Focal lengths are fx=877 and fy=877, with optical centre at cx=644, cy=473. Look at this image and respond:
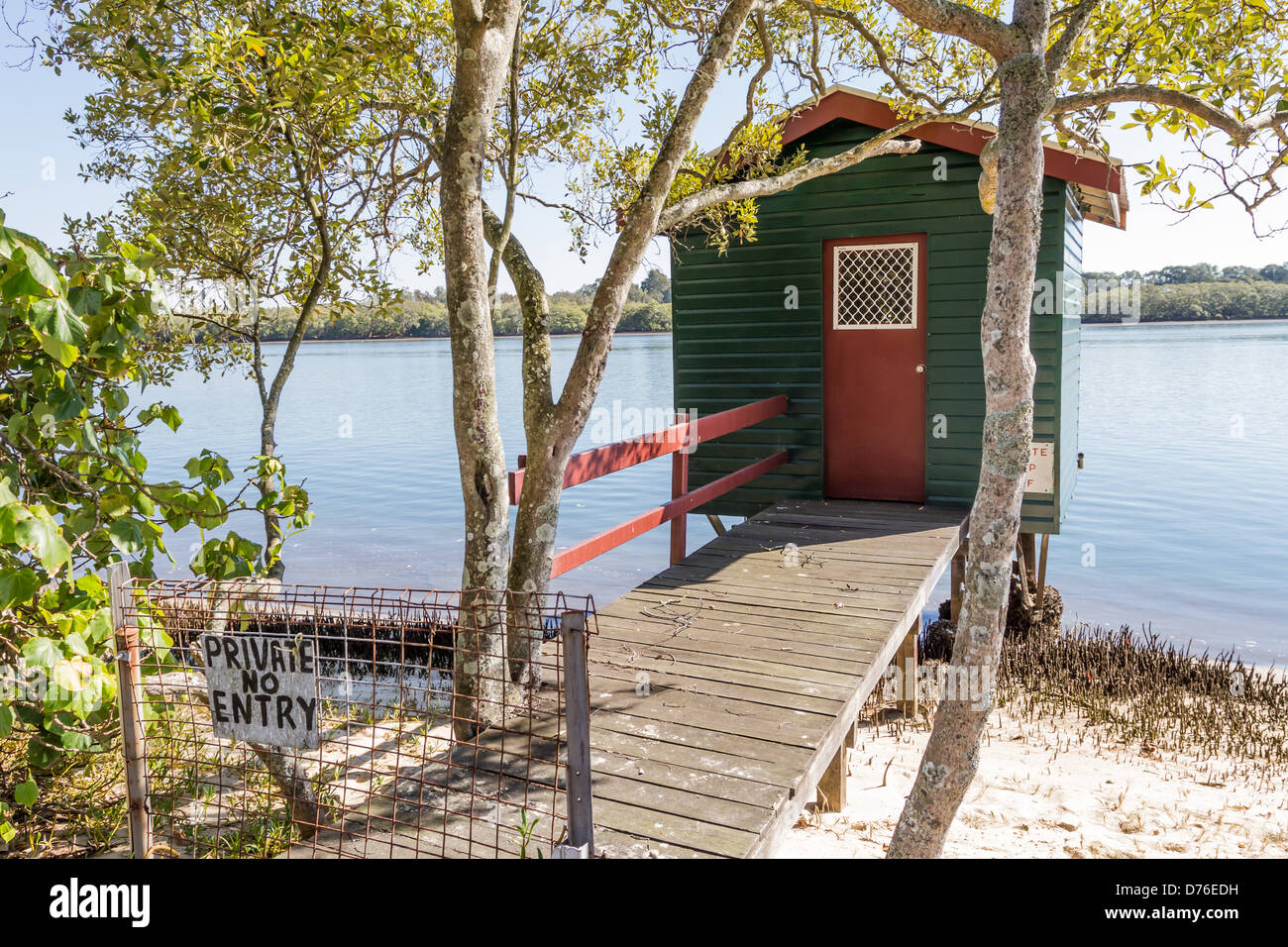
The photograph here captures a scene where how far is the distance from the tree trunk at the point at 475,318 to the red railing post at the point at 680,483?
2911 mm

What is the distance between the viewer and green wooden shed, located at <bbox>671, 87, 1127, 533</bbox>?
8.08m

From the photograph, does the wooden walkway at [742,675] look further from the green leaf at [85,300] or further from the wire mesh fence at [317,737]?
the green leaf at [85,300]

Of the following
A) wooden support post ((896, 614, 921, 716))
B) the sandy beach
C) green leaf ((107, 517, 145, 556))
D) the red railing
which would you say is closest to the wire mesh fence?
green leaf ((107, 517, 145, 556))

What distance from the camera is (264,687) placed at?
2822mm

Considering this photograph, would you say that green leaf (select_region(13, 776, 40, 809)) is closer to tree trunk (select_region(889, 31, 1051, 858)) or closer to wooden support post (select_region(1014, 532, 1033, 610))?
tree trunk (select_region(889, 31, 1051, 858))

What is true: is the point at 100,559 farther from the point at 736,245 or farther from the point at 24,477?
the point at 736,245

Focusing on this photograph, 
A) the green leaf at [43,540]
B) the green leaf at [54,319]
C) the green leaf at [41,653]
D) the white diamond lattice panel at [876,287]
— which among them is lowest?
the green leaf at [41,653]

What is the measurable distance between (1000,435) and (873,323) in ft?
17.5

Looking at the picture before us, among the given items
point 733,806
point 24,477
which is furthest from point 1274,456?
point 24,477

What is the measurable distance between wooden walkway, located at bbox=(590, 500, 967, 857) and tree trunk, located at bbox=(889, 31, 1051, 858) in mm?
529


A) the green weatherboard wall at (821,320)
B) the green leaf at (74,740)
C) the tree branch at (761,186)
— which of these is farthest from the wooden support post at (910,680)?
the green leaf at (74,740)

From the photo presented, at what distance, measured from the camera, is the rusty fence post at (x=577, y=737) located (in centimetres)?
250

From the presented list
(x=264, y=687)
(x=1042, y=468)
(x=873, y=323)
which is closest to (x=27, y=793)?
(x=264, y=687)

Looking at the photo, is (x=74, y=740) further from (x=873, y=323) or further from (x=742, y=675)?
(x=873, y=323)
